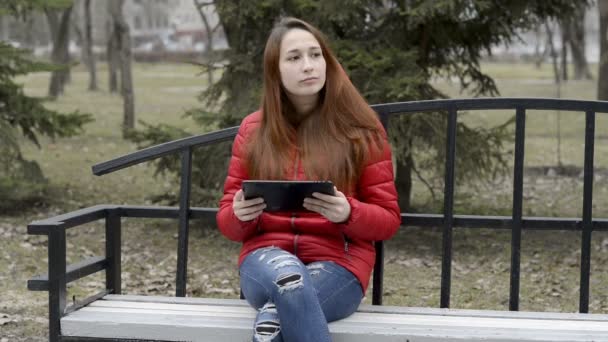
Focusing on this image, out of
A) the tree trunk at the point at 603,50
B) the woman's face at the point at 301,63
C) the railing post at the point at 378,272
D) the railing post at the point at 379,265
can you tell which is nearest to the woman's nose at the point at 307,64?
the woman's face at the point at 301,63

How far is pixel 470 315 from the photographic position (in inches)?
147

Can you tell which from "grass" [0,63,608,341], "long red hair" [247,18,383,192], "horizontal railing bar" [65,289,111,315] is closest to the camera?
"long red hair" [247,18,383,192]

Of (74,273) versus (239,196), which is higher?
(239,196)

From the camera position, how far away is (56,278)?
3.67 metres

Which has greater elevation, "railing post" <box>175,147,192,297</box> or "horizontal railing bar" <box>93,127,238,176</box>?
"horizontal railing bar" <box>93,127,238,176</box>

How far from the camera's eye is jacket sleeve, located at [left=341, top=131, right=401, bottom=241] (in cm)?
351

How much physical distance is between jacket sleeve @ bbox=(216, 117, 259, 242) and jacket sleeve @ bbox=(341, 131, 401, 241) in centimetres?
36

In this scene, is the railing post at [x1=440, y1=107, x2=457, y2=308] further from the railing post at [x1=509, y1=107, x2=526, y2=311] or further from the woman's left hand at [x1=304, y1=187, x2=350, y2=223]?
the woman's left hand at [x1=304, y1=187, x2=350, y2=223]

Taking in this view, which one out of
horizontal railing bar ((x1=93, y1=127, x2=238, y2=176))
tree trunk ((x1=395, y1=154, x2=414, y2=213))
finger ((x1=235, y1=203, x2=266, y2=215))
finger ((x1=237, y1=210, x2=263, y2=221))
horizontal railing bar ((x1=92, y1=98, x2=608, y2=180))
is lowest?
tree trunk ((x1=395, y1=154, x2=414, y2=213))

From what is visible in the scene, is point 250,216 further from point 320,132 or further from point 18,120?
point 18,120

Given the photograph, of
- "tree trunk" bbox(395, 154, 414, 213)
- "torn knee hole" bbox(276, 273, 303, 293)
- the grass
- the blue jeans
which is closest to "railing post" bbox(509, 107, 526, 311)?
the blue jeans

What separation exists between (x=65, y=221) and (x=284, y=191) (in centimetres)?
91

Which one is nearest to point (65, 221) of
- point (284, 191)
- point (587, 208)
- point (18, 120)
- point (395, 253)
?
point (284, 191)

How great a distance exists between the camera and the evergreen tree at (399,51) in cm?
771
